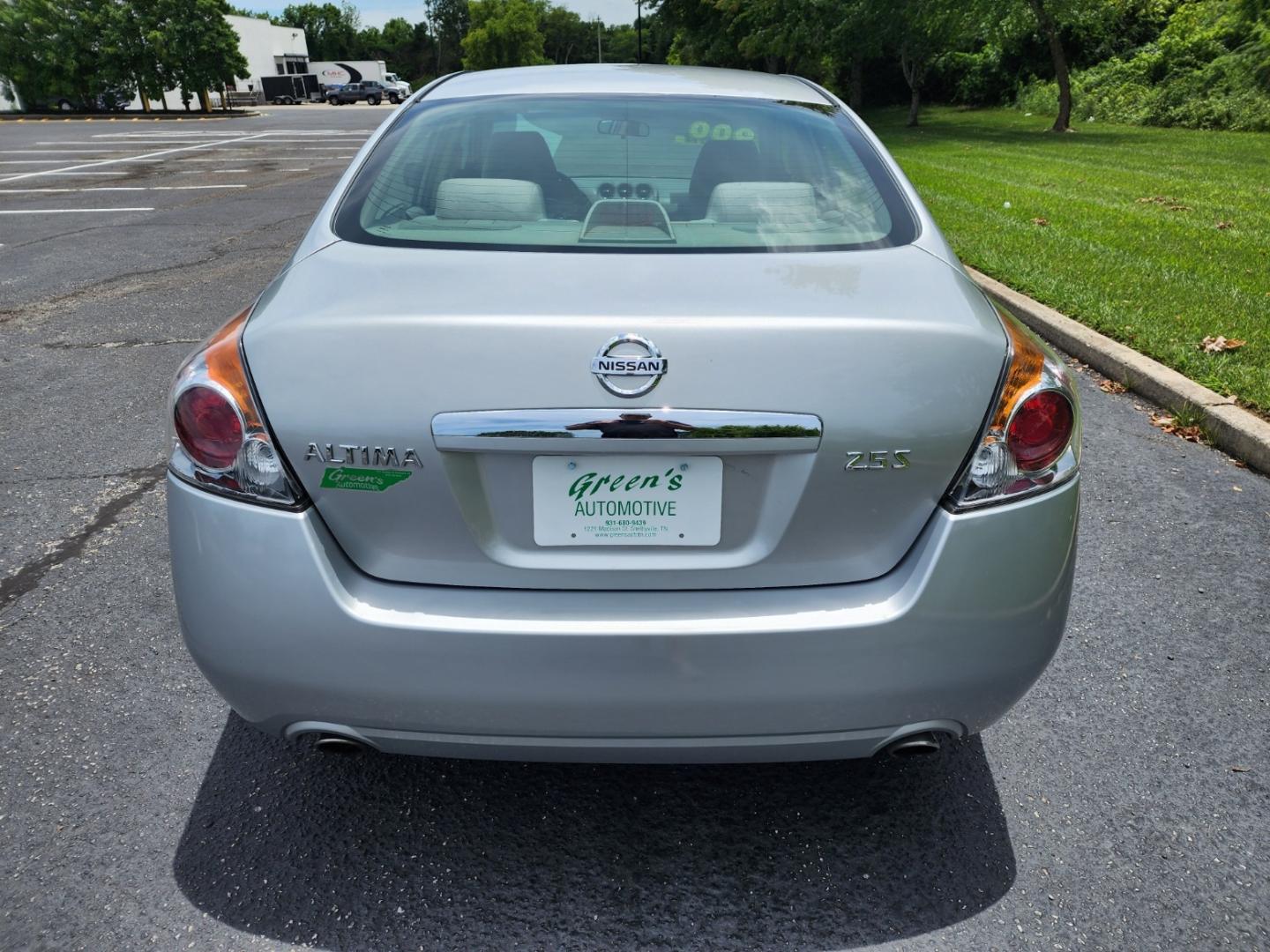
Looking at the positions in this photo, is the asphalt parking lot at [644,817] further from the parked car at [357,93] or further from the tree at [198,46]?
the parked car at [357,93]

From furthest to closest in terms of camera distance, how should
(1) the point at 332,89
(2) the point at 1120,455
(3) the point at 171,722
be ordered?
1. (1) the point at 332,89
2. (2) the point at 1120,455
3. (3) the point at 171,722

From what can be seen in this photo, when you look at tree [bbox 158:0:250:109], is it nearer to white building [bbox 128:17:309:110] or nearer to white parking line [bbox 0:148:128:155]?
white building [bbox 128:17:309:110]

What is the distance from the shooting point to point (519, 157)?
2.72 metres

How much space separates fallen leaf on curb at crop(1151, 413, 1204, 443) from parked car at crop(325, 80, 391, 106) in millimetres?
66237

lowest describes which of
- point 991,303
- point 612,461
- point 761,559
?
point 761,559

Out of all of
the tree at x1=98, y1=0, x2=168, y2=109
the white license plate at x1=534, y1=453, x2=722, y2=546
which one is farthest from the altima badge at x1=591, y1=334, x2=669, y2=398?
the tree at x1=98, y1=0, x2=168, y2=109

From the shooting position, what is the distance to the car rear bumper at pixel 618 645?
1.84 metres

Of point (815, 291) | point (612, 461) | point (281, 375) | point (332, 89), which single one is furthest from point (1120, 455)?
point (332, 89)

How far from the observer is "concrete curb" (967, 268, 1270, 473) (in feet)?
14.9

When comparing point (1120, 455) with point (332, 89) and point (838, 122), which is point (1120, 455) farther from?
point (332, 89)

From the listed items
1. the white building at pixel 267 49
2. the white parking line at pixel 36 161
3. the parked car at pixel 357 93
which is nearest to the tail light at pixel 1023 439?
the white parking line at pixel 36 161

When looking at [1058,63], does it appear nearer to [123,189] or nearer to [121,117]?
[123,189]

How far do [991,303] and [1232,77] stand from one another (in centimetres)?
2784

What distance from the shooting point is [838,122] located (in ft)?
9.62
